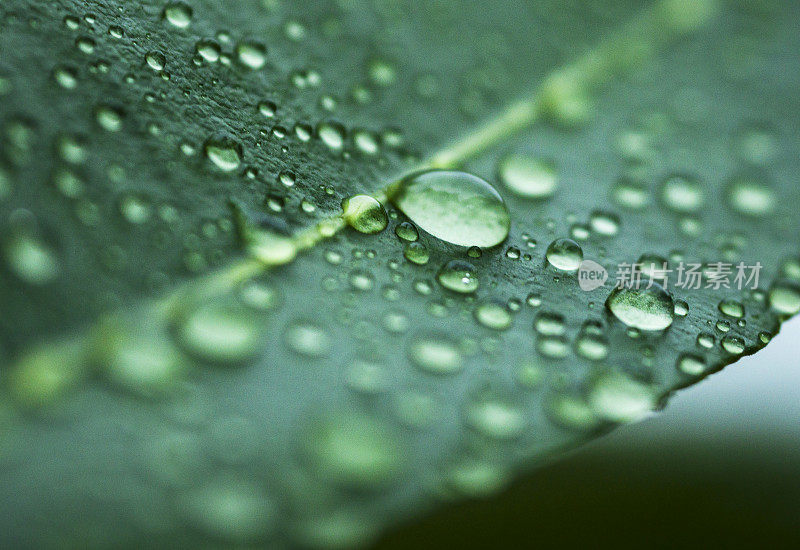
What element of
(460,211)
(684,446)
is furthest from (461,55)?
(684,446)

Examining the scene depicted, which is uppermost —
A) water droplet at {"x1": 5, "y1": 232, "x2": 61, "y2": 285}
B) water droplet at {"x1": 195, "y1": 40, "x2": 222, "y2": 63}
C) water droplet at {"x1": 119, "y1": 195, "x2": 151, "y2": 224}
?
water droplet at {"x1": 195, "y1": 40, "x2": 222, "y2": 63}

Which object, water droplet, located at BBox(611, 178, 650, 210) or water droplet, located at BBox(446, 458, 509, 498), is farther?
water droplet, located at BBox(611, 178, 650, 210)

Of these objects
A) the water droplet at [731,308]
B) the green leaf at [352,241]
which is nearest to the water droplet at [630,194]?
the green leaf at [352,241]

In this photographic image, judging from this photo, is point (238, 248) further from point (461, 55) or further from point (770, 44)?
point (770, 44)

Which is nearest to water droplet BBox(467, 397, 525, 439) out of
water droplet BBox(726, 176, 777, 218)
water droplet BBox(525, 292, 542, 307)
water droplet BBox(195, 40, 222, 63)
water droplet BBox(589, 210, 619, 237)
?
water droplet BBox(525, 292, 542, 307)

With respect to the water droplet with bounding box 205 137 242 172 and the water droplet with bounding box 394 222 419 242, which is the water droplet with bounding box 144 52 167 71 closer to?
the water droplet with bounding box 205 137 242 172

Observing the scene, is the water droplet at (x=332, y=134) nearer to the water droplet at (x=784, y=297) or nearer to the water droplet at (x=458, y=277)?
the water droplet at (x=458, y=277)
